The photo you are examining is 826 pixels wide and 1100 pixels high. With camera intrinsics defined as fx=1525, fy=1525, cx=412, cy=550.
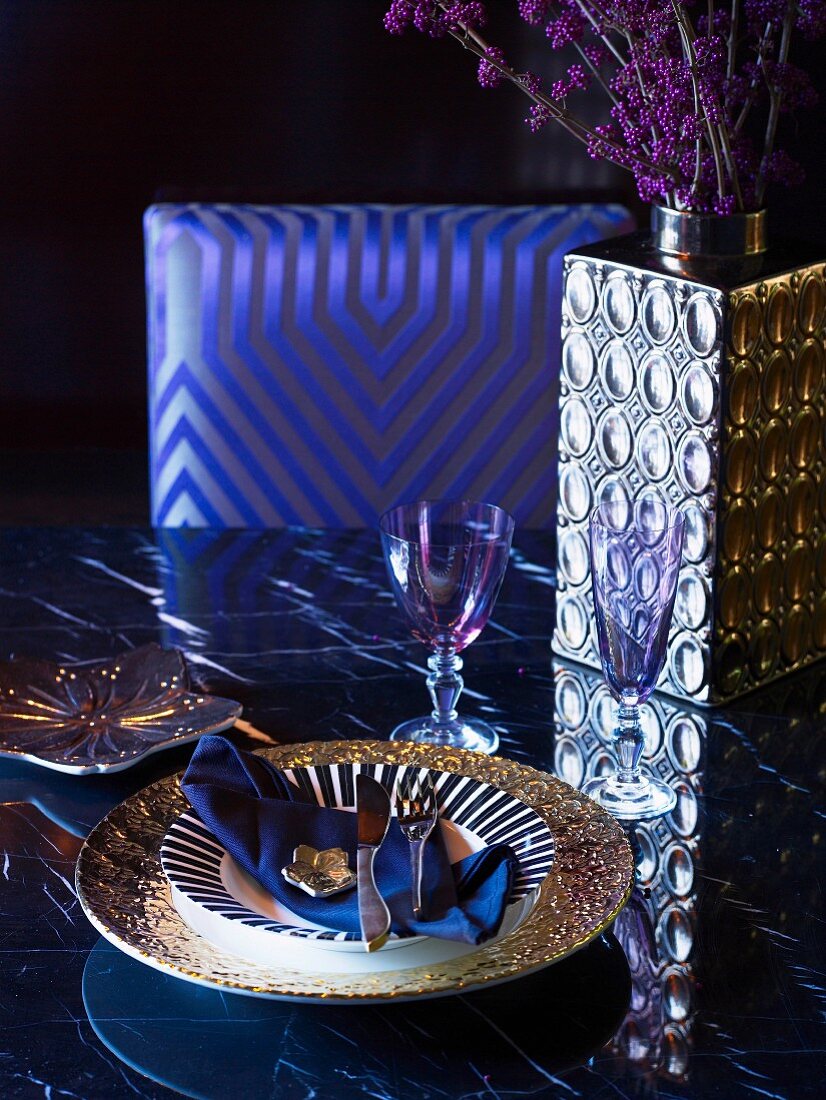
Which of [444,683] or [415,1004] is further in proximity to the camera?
[444,683]

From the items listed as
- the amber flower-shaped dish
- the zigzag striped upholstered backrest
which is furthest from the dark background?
the amber flower-shaped dish

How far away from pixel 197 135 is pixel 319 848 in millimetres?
1854

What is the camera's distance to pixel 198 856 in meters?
0.80

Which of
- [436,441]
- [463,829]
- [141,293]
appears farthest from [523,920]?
[141,293]

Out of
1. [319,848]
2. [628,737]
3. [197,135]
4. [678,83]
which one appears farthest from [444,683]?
[197,135]

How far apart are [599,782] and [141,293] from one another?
1786 mm

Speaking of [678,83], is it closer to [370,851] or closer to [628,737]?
[628,737]

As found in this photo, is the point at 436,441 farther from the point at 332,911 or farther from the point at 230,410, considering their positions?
the point at 332,911

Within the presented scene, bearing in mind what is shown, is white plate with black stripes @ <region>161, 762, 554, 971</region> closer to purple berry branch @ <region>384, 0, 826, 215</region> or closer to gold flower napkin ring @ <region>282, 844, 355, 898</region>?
gold flower napkin ring @ <region>282, 844, 355, 898</region>

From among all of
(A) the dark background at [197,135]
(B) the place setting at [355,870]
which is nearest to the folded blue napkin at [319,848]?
(B) the place setting at [355,870]

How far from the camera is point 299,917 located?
77cm

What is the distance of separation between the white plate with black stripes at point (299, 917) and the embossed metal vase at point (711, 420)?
0.95 feet

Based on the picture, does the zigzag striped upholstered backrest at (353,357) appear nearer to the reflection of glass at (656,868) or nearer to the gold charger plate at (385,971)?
the reflection of glass at (656,868)

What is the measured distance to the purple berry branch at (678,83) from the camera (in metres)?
0.97
